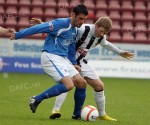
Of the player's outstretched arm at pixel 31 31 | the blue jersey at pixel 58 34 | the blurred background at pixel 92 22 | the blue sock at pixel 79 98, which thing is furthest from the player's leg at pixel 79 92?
the blurred background at pixel 92 22

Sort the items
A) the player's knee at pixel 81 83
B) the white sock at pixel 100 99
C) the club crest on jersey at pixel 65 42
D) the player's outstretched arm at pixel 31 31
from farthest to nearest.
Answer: the white sock at pixel 100 99
the player's knee at pixel 81 83
the club crest on jersey at pixel 65 42
the player's outstretched arm at pixel 31 31

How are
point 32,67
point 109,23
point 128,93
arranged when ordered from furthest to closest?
point 32,67, point 128,93, point 109,23

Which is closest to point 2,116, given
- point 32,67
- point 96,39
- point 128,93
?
point 96,39

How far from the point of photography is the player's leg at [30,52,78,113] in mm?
8016

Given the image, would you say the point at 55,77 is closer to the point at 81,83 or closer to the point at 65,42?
the point at 81,83

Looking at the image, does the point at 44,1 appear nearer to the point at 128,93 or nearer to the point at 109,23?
the point at 128,93

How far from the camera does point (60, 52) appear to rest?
8.27 m

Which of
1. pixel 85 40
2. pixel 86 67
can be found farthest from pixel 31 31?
pixel 86 67

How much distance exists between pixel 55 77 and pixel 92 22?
15814 mm

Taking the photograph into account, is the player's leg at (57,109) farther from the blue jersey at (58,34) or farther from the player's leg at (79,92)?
the blue jersey at (58,34)

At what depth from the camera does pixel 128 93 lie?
47.3 feet

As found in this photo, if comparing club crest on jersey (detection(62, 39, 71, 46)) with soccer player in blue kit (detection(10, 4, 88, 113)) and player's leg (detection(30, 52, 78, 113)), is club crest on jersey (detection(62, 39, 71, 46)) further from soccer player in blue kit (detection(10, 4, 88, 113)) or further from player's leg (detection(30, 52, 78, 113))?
player's leg (detection(30, 52, 78, 113))

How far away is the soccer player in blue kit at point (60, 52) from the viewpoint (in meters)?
8.04

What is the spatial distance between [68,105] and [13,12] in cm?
1285
